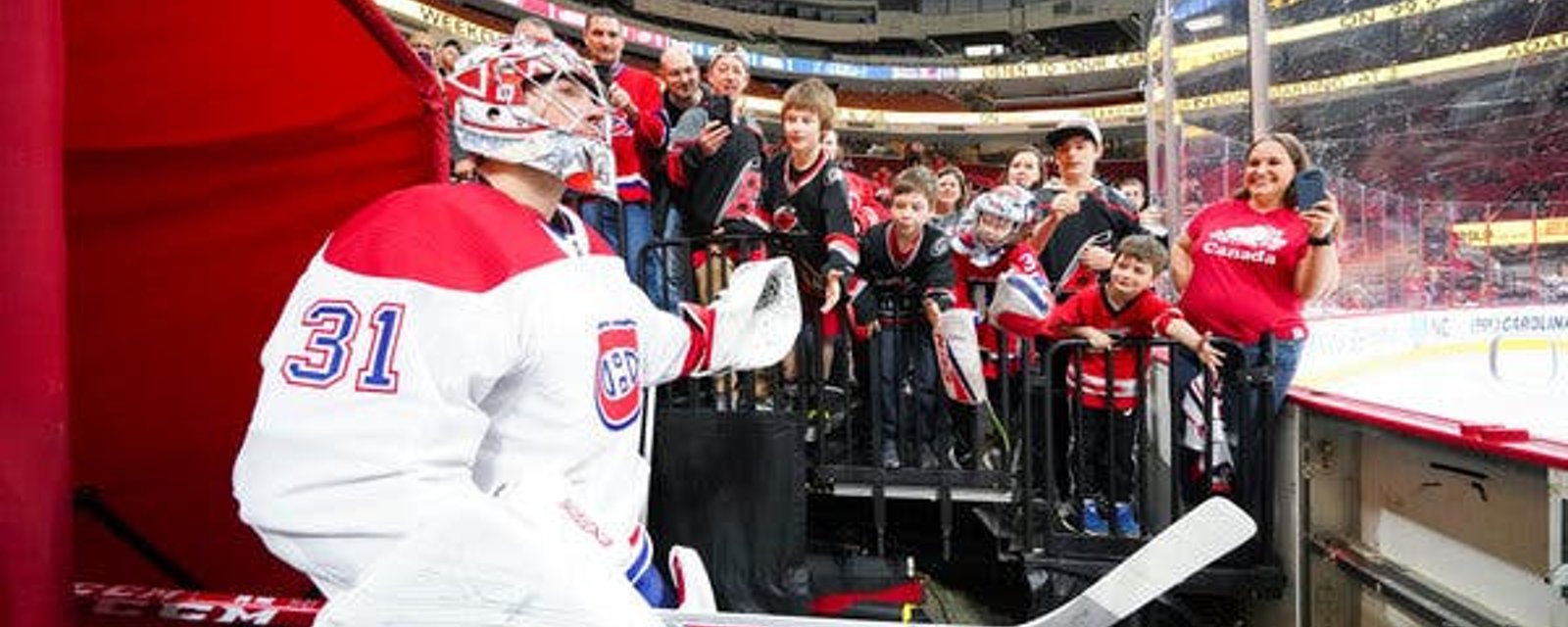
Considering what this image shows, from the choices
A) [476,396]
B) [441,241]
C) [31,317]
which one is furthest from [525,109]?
[31,317]

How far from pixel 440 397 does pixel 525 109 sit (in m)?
0.47

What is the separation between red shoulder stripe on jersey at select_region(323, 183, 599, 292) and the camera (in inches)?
39.1

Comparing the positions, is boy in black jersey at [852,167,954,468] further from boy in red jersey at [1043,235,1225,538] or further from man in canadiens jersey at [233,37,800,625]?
man in canadiens jersey at [233,37,800,625]

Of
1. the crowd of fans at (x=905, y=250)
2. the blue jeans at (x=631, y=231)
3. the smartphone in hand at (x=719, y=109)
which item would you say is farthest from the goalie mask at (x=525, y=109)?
the smartphone in hand at (x=719, y=109)

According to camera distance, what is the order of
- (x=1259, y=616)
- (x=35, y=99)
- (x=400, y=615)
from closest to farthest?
(x=400, y=615), (x=35, y=99), (x=1259, y=616)

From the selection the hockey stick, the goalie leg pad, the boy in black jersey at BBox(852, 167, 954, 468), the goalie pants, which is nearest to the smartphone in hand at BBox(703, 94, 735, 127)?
the boy in black jersey at BBox(852, 167, 954, 468)

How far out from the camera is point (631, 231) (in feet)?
10.8

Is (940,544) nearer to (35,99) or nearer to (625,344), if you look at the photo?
(625,344)

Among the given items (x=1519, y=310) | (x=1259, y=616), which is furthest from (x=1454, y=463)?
(x=1519, y=310)

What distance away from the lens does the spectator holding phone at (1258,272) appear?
2.47m

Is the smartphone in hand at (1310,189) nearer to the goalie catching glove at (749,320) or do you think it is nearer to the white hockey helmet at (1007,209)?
the white hockey helmet at (1007,209)

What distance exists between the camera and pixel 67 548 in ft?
3.08

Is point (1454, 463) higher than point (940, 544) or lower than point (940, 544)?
higher

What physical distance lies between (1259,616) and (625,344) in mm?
2145
